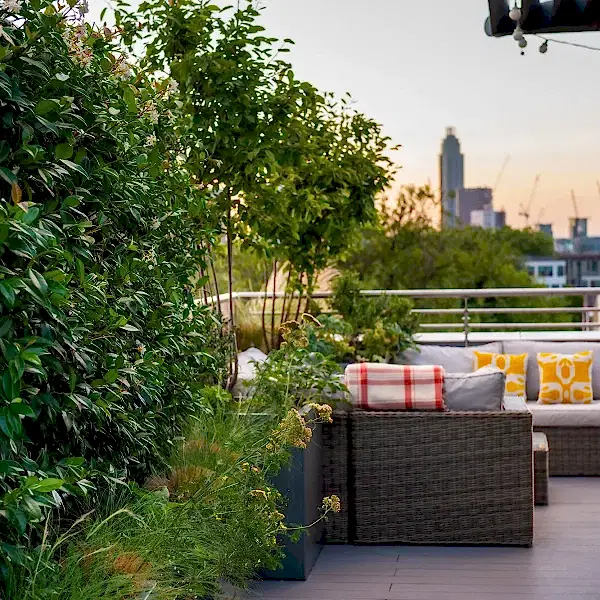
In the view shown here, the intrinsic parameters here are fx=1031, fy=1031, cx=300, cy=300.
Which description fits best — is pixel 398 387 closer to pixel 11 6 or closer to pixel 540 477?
pixel 540 477

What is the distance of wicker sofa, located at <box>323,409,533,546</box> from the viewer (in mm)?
4625

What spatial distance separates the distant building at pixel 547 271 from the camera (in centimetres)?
2686

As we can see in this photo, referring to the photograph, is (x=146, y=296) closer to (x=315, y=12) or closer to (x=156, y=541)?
(x=156, y=541)

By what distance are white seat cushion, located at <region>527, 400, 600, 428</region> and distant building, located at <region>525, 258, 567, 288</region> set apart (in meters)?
20.8

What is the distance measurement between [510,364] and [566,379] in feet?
1.29

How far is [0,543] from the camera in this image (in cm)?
198

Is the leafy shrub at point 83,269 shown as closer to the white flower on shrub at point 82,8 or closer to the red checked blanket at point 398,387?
the white flower on shrub at point 82,8

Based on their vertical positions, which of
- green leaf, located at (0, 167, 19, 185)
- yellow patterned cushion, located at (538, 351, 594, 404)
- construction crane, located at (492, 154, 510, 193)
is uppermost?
construction crane, located at (492, 154, 510, 193)

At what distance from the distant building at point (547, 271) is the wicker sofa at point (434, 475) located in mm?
22654

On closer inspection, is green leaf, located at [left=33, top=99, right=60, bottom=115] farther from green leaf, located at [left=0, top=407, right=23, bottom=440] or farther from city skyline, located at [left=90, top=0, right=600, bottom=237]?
city skyline, located at [left=90, top=0, right=600, bottom=237]

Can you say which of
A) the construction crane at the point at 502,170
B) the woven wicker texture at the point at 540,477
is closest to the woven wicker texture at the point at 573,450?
the woven wicker texture at the point at 540,477

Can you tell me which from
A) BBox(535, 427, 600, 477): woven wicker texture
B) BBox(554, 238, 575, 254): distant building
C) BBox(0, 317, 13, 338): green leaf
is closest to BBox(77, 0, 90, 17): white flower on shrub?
BBox(0, 317, 13, 338): green leaf

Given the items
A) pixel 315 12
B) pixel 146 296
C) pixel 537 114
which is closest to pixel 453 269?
pixel 537 114

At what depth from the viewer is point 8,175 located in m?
2.08
